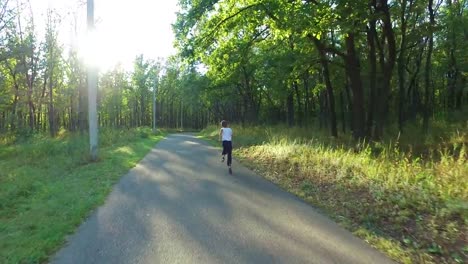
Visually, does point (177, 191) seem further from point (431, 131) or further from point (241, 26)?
point (431, 131)

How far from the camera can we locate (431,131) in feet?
65.5

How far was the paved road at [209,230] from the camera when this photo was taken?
15.3 ft

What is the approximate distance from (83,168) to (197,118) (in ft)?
250

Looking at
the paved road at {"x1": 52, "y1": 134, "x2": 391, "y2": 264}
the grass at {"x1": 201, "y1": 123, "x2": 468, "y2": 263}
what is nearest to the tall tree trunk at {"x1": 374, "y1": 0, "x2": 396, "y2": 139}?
the grass at {"x1": 201, "y1": 123, "x2": 468, "y2": 263}

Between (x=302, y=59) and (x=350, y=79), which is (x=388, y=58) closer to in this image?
(x=350, y=79)

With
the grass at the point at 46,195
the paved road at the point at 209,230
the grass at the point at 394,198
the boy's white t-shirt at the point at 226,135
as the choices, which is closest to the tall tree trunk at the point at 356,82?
the grass at the point at 394,198

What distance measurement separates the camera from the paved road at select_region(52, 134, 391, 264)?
15.3 ft

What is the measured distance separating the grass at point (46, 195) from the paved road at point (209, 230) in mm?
348


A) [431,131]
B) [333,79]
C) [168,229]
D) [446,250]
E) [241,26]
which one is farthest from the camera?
[333,79]

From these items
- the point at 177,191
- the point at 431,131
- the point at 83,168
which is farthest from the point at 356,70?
the point at 83,168

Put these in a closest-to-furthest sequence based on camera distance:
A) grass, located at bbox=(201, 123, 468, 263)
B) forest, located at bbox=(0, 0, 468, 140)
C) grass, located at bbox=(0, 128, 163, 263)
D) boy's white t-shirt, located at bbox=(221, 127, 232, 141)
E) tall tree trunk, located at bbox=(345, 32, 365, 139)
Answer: grass, located at bbox=(201, 123, 468, 263) → grass, located at bbox=(0, 128, 163, 263) → boy's white t-shirt, located at bbox=(221, 127, 232, 141) → forest, located at bbox=(0, 0, 468, 140) → tall tree trunk, located at bbox=(345, 32, 365, 139)

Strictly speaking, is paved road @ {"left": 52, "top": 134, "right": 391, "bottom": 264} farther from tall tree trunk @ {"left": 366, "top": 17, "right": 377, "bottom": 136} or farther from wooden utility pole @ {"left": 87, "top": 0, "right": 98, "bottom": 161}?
tall tree trunk @ {"left": 366, "top": 17, "right": 377, "bottom": 136}

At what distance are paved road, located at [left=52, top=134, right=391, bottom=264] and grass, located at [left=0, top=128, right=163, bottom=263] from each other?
0.35 metres

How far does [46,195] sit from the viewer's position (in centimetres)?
823
